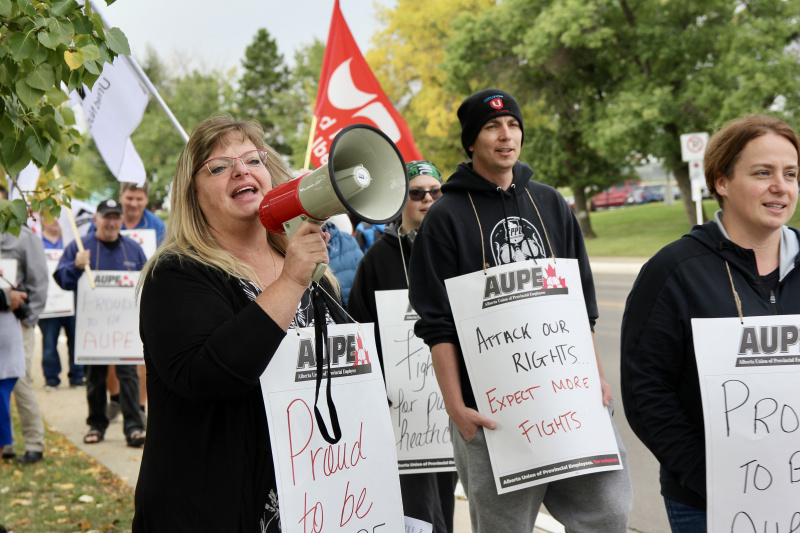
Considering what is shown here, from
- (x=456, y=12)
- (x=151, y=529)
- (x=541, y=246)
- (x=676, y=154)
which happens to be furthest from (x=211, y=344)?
(x=456, y=12)

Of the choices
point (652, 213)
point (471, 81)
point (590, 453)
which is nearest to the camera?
point (590, 453)

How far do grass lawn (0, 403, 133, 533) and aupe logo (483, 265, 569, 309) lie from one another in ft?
Answer: 10.3

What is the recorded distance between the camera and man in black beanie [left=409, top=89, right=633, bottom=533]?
2789 mm

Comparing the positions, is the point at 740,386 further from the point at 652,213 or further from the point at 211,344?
the point at 652,213

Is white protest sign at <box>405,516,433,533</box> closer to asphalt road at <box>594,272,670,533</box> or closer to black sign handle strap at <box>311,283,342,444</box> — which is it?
black sign handle strap at <box>311,283,342,444</box>

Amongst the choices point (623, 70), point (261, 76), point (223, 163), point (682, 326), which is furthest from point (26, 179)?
point (261, 76)

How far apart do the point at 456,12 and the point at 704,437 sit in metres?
32.9

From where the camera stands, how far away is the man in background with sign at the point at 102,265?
671cm

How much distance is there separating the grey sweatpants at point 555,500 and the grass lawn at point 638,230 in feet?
58.7

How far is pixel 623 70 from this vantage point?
2847 centimetres

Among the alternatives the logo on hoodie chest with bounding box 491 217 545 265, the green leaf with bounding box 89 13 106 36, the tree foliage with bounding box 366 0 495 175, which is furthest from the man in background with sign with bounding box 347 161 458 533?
the tree foliage with bounding box 366 0 495 175

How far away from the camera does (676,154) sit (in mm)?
26562

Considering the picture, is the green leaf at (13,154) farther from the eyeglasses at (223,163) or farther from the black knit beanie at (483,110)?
the black knit beanie at (483,110)

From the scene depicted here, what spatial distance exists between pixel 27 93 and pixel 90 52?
9.6 inches
